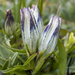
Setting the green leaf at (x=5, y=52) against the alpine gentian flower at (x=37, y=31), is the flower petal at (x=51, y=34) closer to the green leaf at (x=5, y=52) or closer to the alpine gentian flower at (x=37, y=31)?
the alpine gentian flower at (x=37, y=31)

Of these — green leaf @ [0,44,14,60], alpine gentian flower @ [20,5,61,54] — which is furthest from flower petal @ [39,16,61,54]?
green leaf @ [0,44,14,60]

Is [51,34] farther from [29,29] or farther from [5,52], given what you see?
Result: [5,52]

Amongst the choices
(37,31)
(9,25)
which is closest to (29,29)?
(37,31)

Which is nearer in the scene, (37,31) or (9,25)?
(37,31)

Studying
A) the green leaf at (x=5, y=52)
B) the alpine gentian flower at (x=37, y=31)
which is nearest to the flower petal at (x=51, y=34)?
the alpine gentian flower at (x=37, y=31)

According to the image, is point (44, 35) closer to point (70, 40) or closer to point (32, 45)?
point (32, 45)

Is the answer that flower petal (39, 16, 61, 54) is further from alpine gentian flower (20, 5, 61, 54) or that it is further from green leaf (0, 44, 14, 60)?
green leaf (0, 44, 14, 60)

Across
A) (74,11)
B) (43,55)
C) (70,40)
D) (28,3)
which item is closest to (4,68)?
(43,55)

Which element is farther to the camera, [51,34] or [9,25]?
[9,25]
